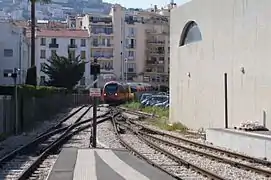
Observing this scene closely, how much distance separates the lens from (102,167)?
55.7 ft

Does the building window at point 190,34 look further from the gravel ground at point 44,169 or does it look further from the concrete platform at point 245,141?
the gravel ground at point 44,169

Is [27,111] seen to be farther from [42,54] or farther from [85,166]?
[42,54]

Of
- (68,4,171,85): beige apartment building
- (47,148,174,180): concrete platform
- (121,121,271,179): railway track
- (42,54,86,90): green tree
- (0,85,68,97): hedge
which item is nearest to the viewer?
(47,148,174,180): concrete platform

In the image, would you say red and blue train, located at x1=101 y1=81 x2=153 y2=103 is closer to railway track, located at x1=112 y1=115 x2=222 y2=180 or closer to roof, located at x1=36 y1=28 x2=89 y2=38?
railway track, located at x1=112 y1=115 x2=222 y2=180

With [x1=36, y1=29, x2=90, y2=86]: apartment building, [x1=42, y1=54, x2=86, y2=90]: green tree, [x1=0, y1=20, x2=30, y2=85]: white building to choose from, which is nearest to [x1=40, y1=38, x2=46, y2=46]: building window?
[x1=36, y1=29, x2=90, y2=86]: apartment building

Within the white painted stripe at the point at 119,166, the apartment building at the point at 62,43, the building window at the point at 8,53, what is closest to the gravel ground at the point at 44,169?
the white painted stripe at the point at 119,166

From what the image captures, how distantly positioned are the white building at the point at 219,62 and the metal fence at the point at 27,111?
958 cm

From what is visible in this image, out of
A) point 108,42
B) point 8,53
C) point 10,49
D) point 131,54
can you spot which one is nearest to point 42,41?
point 108,42

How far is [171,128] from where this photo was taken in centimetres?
4038

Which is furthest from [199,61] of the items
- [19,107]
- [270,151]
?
[270,151]

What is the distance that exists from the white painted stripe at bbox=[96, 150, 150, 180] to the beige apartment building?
4750 inches

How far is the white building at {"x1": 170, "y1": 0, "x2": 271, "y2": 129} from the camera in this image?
28188mm

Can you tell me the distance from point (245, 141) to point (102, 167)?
26.1ft

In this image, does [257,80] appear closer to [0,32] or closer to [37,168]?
[37,168]
